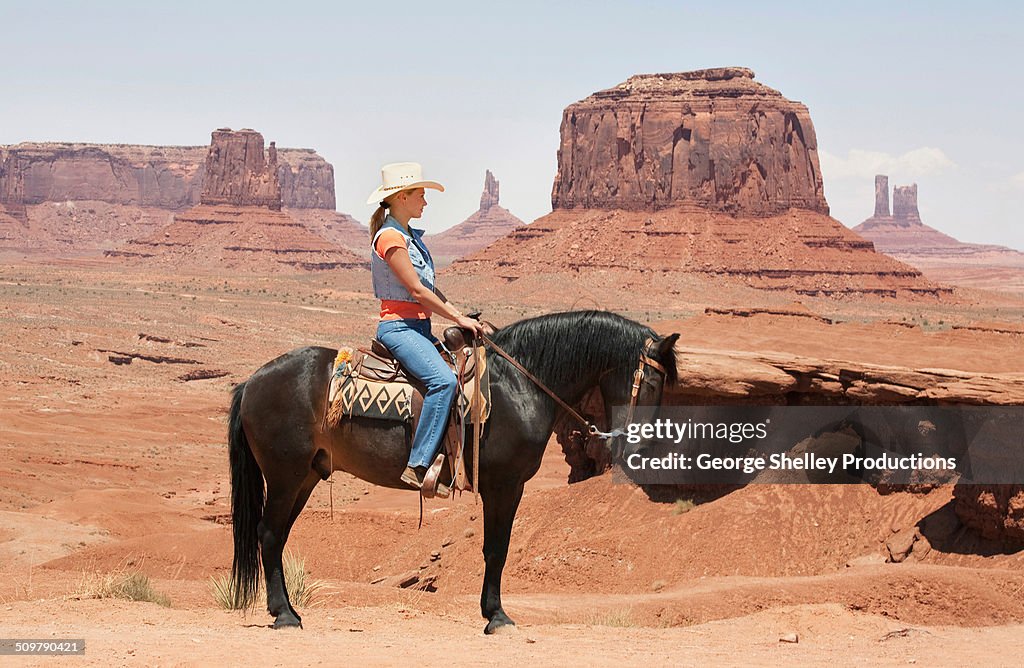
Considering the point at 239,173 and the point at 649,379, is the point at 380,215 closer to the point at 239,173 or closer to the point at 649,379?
the point at 649,379

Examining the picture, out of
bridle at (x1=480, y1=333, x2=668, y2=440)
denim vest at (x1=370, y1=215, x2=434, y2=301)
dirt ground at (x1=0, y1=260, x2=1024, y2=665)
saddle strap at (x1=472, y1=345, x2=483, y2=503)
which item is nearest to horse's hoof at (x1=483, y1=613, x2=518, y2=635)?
dirt ground at (x1=0, y1=260, x2=1024, y2=665)

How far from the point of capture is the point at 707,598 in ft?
38.9

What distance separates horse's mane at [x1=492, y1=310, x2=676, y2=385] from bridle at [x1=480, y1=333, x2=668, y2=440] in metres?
0.09

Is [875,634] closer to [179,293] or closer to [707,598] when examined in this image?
[707,598]

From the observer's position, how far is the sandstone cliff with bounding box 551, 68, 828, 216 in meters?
111

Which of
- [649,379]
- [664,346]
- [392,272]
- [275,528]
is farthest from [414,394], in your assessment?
[664,346]

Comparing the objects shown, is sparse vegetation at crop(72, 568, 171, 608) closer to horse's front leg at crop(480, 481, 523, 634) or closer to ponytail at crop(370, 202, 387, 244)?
horse's front leg at crop(480, 481, 523, 634)

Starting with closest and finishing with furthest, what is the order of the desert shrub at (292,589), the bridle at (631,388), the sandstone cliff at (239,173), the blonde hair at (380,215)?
the bridle at (631,388) < the blonde hair at (380,215) < the desert shrub at (292,589) < the sandstone cliff at (239,173)

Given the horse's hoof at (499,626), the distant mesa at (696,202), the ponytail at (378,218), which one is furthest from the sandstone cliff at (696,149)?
the horse's hoof at (499,626)

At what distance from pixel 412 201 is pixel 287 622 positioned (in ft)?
10.4

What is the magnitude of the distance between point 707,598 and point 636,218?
333ft

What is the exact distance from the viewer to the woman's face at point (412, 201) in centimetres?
928
